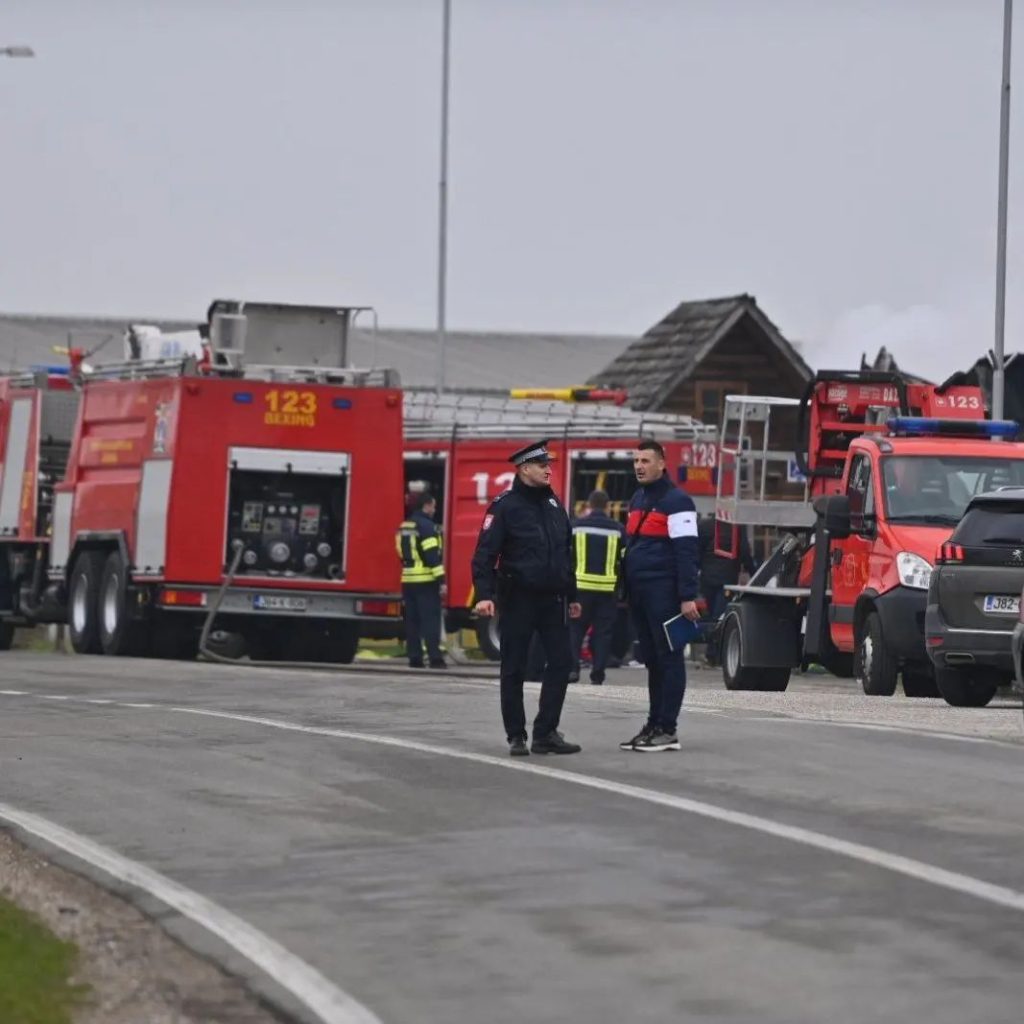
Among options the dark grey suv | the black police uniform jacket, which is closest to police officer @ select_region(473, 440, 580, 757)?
the black police uniform jacket

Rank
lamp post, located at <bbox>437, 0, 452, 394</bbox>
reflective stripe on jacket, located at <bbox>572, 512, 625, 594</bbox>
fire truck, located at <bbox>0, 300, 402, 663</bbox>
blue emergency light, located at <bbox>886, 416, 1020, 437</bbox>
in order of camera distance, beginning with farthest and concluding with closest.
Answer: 1. lamp post, located at <bbox>437, 0, 452, 394</bbox>
2. fire truck, located at <bbox>0, 300, 402, 663</bbox>
3. reflective stripe on jacket, located at <bbox>572, 512, 625, 594</bbox>
4. blue emergency light, located at <bbox>886, 416, 1020, 437</bbox>

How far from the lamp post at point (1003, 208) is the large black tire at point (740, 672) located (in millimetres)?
12123

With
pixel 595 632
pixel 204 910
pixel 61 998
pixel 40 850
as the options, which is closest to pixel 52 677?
pixel 595 632

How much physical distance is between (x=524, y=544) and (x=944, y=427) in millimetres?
10041

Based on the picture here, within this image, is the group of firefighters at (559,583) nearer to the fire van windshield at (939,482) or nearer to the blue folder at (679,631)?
the blue folder at (679,631)

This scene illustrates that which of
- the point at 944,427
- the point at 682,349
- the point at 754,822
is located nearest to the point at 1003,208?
the point at 944,427

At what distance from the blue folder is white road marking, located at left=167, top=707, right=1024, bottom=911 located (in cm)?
112

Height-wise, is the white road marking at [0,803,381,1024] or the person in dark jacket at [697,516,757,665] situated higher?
the person in dark jacket at [697,516,757,665]

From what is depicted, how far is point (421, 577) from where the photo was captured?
98.3ft

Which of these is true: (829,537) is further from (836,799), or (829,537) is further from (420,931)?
(420,931)

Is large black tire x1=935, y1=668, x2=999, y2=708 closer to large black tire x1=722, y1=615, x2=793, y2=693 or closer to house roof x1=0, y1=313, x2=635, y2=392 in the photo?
large black tire x1=722, y1=615, x2=793, y2=693

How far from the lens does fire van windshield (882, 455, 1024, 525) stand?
23.8 m

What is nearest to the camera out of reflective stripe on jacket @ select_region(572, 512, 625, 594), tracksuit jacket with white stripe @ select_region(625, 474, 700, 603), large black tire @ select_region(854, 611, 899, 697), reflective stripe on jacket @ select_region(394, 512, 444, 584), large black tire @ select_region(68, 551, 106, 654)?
tracksuit jacket with white stripe @ select_region(625, 474, 700, 603)

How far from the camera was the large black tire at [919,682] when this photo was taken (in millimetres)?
24406
